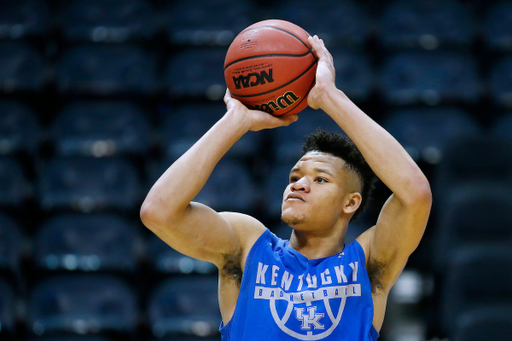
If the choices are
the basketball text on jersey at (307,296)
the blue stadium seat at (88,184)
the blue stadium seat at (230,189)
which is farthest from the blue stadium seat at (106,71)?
the basketball text on jersey at (307,296)

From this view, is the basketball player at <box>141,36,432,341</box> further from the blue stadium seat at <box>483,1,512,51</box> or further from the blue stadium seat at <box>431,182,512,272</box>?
the blue stadium seat at <box>483,1,512,51</box>

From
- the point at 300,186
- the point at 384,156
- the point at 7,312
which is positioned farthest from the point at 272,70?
the point at 7,312

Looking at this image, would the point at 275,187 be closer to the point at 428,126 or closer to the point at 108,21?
the point at 428,126

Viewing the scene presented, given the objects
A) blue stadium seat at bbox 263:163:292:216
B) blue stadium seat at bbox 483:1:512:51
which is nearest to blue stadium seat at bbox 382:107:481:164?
blue stadium seat at bbox 483:1:512:51

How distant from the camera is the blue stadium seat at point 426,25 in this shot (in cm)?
644

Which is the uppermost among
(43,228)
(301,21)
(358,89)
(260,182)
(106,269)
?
(301,21)

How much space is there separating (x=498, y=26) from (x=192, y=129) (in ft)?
12.7

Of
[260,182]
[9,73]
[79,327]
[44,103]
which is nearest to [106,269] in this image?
[79,327]

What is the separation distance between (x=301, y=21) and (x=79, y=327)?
4191mm

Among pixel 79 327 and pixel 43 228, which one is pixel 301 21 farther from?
pixel 79 327

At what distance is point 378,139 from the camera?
2.43 meters

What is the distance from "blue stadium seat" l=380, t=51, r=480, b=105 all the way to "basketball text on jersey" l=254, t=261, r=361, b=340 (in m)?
3.82

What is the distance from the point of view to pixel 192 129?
5.93m

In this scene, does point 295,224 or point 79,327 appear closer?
point 295,224
